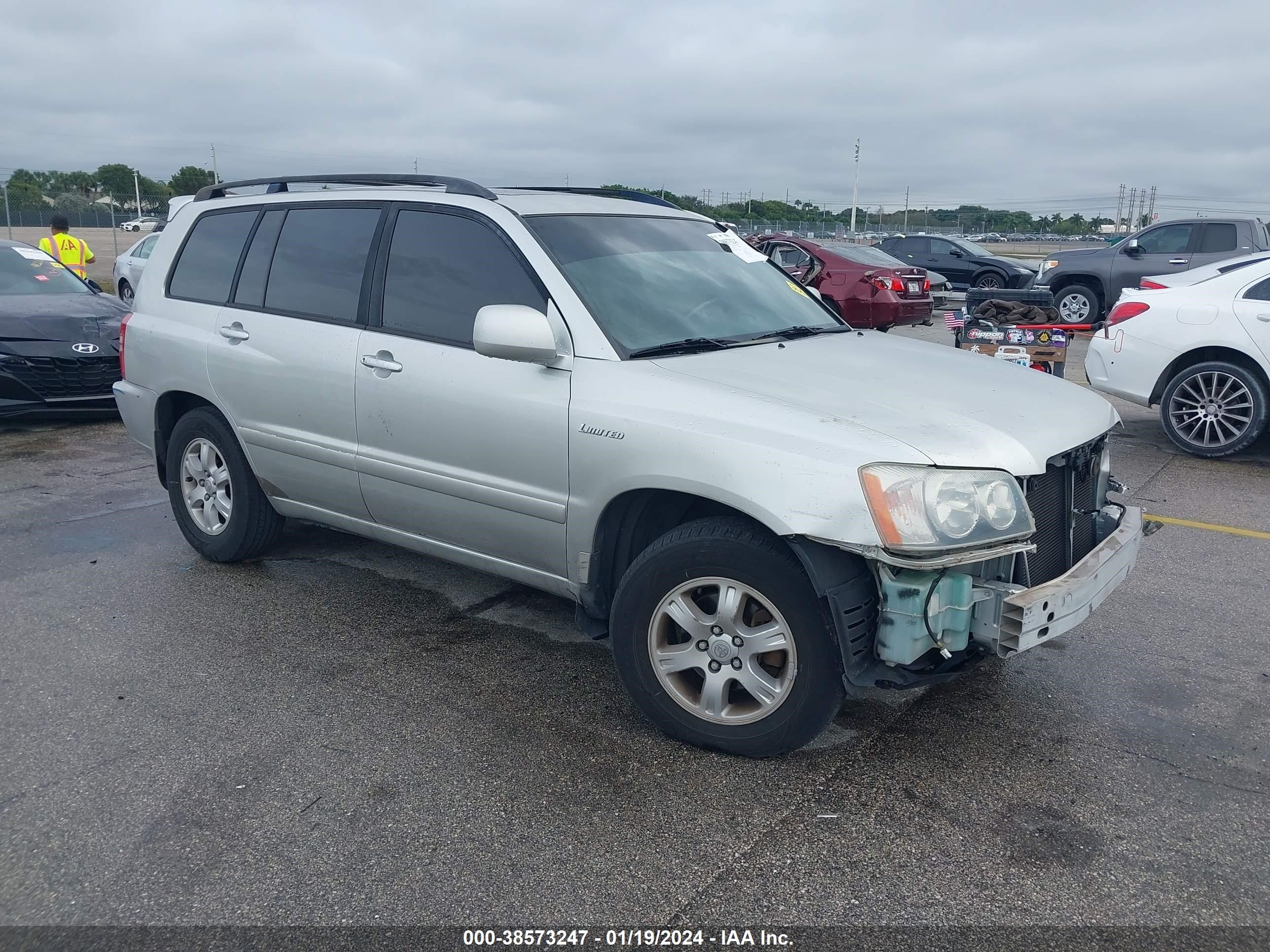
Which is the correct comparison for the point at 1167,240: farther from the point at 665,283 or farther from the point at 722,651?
the point at 722,651

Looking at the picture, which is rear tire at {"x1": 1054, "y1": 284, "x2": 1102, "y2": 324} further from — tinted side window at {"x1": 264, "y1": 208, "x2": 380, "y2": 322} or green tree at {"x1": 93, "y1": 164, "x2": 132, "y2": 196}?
green tree at {"x1": 93, "y1": 164, "x2": 132, "y2": 196}

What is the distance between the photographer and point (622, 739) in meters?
3.60

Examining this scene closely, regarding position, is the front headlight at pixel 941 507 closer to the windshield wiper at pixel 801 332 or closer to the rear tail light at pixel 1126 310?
the windshield wiper at pixel 801 332

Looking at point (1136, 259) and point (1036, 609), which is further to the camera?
point (1136, 259)

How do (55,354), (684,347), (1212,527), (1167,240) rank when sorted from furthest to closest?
(1167,240)
(55,354)
(1212,527)
(684,347)

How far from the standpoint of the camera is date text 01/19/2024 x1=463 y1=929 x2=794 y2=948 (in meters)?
2.59

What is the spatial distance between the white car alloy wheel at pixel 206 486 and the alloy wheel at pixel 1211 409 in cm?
667

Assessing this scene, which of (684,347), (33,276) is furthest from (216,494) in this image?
(33,276)

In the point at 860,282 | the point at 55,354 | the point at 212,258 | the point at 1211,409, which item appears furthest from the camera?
the point at 860,282

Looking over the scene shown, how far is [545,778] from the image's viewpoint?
11.0ft

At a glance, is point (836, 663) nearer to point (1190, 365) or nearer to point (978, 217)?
point (1190, 365)

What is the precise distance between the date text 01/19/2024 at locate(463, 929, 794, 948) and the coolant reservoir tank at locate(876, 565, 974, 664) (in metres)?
0.89

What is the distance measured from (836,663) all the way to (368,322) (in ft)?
7.96

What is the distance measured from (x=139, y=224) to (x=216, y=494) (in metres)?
42.5
